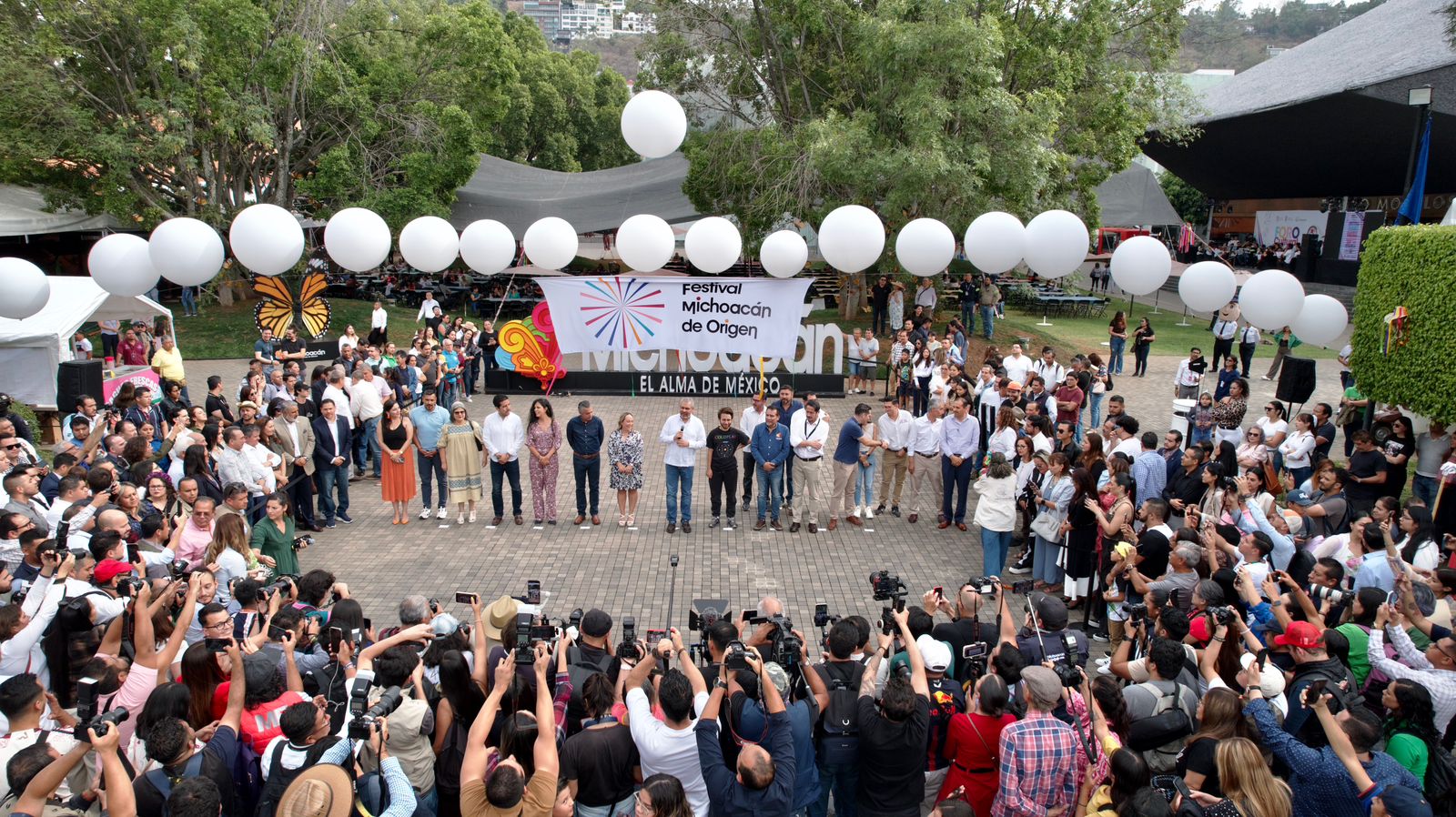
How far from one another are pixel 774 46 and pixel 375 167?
391 inches

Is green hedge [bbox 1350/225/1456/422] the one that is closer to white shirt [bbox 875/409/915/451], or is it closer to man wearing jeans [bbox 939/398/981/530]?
man wearing jeans [bbox 939/398/981/530]

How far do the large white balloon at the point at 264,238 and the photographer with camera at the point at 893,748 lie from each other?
31.4 ft

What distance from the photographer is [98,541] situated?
5957 mm

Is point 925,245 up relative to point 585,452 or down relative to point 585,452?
up

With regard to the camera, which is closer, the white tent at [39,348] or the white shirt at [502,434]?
the white shirt at [502,434]

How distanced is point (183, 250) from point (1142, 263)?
1136 cm

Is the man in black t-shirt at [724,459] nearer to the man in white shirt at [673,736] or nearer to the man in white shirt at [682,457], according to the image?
the man in white shirt at [682,457]

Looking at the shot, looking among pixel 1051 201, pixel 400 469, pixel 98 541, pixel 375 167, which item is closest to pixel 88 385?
pixel 400 469

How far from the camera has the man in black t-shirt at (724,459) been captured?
10.1 meters

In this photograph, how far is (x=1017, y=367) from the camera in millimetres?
13562

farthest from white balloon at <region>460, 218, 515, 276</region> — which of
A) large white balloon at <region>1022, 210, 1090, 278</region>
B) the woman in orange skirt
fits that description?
large white balloon at <region>1022, 210, 1090, 278</region>

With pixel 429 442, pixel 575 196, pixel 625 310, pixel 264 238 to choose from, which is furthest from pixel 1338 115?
pixel 264 238

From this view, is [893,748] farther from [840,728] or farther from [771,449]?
[771,449]

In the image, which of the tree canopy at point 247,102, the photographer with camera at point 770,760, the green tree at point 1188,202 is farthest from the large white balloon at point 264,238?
the green tree at point 1188,202
